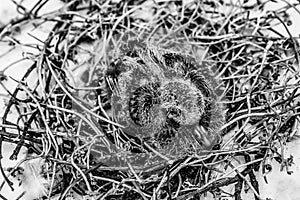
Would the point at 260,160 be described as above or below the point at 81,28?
below

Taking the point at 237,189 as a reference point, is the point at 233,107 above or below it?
above

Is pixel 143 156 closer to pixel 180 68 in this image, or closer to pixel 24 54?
pixel 180 68

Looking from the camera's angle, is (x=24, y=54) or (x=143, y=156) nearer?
(x=143, y=156)

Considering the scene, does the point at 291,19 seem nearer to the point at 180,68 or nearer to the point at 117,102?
the point at 180,68

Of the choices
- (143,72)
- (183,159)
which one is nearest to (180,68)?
(143,72)

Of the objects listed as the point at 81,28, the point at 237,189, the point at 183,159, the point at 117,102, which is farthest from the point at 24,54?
the point at 237,189

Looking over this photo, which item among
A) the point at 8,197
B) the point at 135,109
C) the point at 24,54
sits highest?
the point at 24,54
